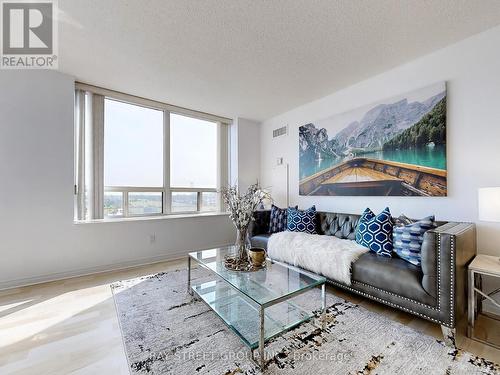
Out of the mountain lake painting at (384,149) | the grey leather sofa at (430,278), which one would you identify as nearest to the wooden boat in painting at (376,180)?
the mountain lake painting at (384,149)

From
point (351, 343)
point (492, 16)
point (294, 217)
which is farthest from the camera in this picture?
point (294, 217)

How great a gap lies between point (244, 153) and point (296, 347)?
344 cm

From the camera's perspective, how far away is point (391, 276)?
1.81 metres

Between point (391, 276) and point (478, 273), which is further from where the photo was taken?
point (391, 276)

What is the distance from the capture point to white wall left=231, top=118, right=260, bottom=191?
14.4 feet

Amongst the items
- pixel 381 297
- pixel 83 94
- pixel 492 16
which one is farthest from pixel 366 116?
pixel 83 94

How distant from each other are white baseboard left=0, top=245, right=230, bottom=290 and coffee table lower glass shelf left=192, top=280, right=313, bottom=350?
1.54m

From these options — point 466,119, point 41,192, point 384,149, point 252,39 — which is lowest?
point 41,192

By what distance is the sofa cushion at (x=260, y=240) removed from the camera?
308cm

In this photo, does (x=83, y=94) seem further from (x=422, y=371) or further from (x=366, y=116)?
(x=422, y=371)

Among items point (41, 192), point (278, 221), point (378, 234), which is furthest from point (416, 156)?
point (41, 192)

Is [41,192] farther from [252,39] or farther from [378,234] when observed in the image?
[378,234]

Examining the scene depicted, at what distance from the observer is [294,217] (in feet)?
10.3

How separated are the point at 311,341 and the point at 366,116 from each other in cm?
261
